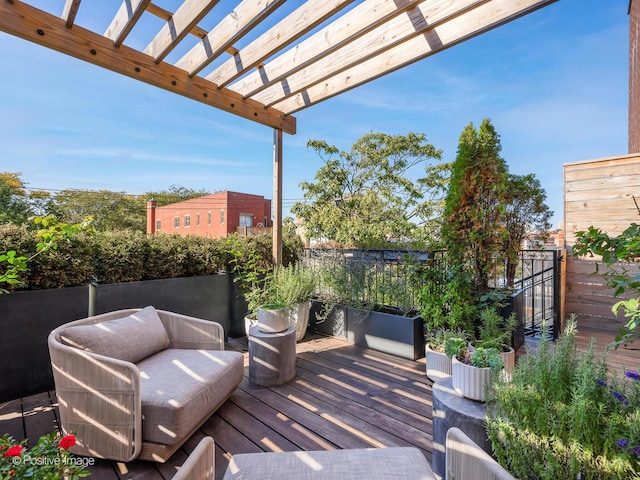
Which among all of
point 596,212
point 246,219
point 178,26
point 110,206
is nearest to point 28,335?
point 178,26

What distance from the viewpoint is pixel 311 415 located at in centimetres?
223

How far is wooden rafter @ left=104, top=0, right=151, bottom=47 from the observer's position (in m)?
2.00

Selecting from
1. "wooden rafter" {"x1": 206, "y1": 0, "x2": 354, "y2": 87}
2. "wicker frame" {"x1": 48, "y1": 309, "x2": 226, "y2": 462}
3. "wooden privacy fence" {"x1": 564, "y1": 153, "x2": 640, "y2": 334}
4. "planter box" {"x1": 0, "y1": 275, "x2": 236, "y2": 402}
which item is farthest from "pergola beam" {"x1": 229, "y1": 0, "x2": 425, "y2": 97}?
"wooden privacy fence" {"x1": 564, "y1": 153, "x2": 640, "y2": 334}

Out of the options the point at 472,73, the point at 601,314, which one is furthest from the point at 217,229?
the point at 601,314

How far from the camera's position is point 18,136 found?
16.5 meters

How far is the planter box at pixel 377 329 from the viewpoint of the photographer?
10.8 ft

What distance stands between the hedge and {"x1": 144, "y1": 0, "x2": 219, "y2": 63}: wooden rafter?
171cm

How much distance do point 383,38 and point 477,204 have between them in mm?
1652

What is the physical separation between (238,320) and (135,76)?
9.19 ft

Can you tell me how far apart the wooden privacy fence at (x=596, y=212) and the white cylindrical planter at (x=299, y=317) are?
3.47 meters

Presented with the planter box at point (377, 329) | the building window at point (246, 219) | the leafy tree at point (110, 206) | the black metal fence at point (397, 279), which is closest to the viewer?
the planter box at point (377, 329)

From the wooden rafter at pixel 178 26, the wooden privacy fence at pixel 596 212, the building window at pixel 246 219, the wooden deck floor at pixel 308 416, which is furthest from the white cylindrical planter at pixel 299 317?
the building window at pixel 246 219

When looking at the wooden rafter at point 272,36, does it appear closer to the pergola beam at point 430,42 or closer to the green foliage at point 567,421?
the pergola beam at point 430,42

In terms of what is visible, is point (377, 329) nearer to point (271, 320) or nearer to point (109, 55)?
point (271, 320)
